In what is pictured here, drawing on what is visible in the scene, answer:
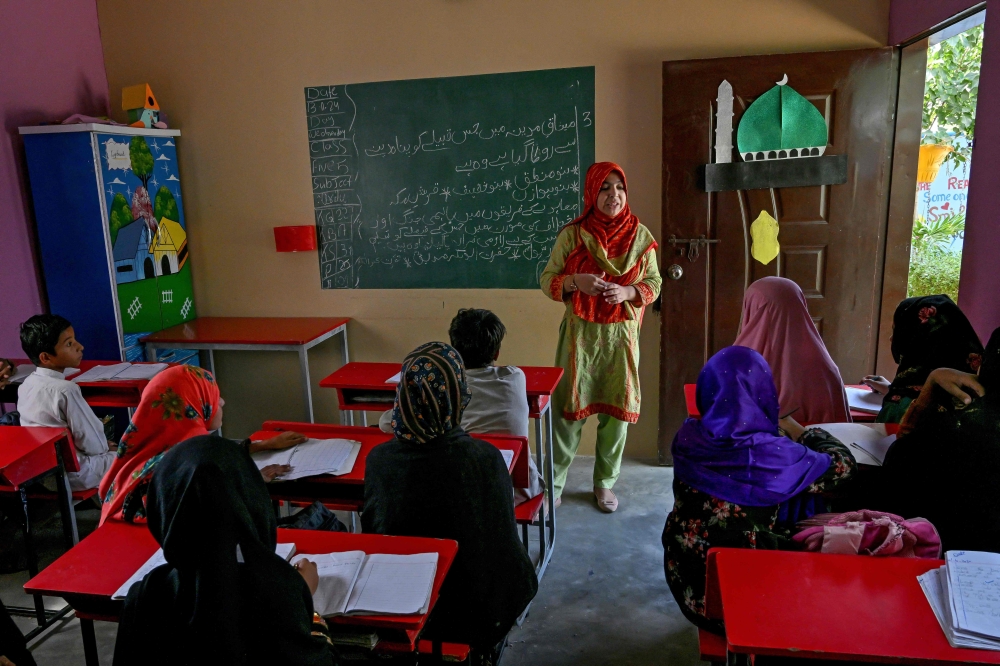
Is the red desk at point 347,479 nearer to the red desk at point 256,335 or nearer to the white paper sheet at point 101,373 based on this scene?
the white paper sheet at point 101,373

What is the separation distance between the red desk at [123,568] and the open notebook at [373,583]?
0.02 meters

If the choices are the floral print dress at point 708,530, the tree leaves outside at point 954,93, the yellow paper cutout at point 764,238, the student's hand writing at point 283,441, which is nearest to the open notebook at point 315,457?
the student's hand writing at point 283,441

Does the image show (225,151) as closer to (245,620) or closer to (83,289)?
(83,289)

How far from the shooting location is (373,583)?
1.53 meters

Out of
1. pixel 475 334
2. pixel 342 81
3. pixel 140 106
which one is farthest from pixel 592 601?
pixel 140 106

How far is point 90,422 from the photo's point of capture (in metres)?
2.96

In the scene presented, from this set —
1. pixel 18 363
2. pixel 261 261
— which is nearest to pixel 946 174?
pixel 261 261

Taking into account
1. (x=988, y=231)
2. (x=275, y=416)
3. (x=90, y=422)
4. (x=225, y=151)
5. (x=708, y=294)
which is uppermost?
(x=225, y=151)

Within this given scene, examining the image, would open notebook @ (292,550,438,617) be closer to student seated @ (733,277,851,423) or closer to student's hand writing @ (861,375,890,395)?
student seated @ (733,277,851,423)

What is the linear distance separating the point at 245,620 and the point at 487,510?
0.63m

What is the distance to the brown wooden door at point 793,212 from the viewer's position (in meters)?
3.45

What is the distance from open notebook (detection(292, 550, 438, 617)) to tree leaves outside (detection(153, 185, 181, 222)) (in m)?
3.19

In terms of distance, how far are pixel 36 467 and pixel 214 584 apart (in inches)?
68.5

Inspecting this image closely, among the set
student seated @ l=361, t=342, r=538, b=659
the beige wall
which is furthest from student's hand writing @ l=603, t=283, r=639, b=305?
student seated @ l=361, t=342, r=538, b=659
